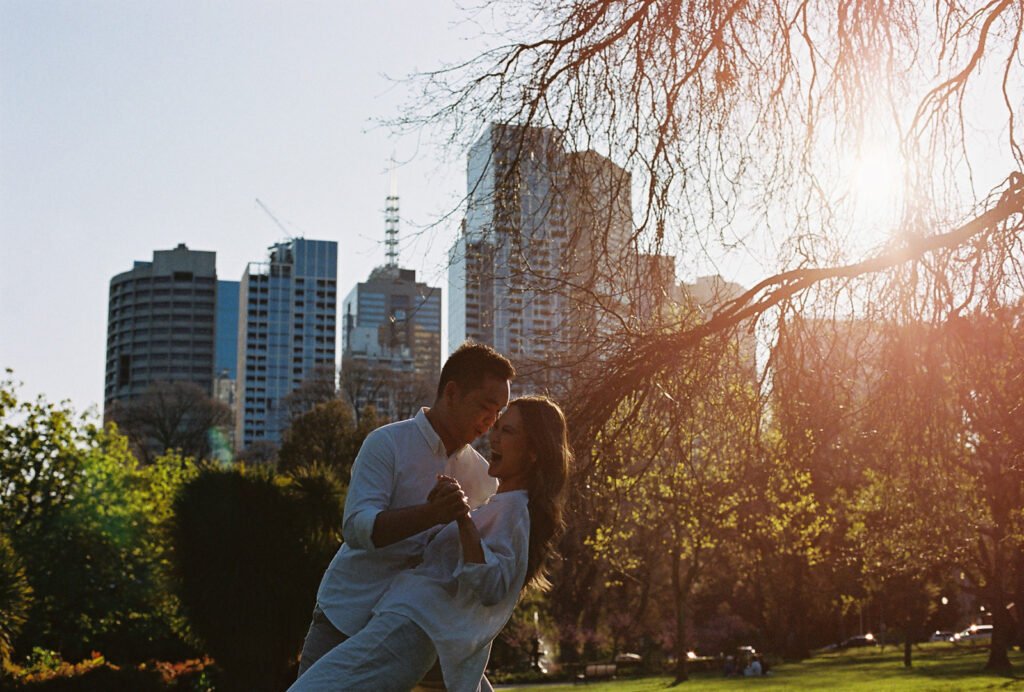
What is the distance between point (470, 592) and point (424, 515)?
→ 1.06 ft

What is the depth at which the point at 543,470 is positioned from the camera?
3750mm

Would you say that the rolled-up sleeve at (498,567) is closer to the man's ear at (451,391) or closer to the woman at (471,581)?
the woman at (471,581)

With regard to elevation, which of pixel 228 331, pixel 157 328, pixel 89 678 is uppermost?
pixel 228 331

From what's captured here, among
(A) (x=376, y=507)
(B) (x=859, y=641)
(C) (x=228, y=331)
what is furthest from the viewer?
(C) (x=228, y=331)

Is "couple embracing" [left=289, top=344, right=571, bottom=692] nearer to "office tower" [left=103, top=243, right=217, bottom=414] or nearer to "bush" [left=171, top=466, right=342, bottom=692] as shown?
"bush" [left=171, top=466, right=342, bottom=692]

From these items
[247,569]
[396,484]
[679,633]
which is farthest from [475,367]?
[679,633]

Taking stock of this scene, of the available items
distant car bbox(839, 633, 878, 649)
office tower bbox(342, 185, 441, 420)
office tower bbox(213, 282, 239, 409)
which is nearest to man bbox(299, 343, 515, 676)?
office tower bbox(342, 185, 441, 420)

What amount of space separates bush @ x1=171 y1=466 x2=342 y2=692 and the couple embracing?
16.4 m

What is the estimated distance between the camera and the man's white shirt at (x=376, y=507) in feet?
12.3

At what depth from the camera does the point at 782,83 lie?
23.4 ft

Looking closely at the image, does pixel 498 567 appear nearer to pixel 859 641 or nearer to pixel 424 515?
pixel 424 515

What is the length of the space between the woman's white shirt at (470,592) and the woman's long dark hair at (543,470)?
0.27 ft

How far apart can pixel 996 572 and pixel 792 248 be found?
18.9 meters

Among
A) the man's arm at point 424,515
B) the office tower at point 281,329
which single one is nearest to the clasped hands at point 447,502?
the man's arm at point 424,515
